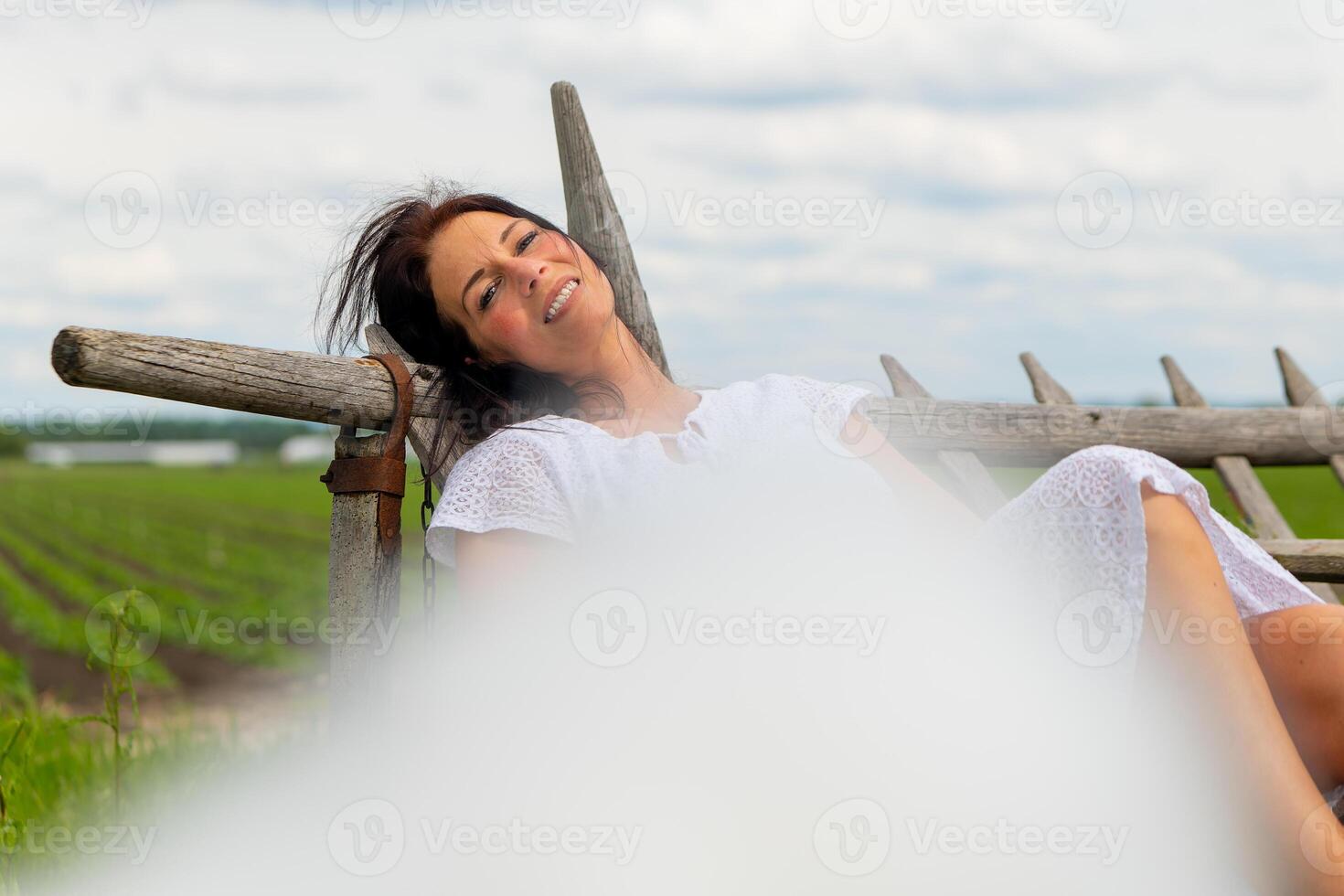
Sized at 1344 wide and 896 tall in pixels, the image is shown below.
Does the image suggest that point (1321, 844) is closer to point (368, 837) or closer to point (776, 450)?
point (776, 450)

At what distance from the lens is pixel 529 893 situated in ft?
6.42

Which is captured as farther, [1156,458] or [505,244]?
[505,244]

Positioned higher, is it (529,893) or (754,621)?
(754,621)

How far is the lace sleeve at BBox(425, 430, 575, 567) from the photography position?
199cm

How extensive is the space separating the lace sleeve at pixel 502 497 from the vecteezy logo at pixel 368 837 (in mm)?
453

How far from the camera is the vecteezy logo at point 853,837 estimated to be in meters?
1.83

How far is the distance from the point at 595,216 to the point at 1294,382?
2676mm

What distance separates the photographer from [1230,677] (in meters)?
1.64

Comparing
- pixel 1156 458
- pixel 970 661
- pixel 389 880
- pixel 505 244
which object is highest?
pixel 505 244

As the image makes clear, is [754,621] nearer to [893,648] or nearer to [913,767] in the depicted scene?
[893,648]

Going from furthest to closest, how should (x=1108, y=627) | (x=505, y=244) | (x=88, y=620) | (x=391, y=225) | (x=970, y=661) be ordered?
(x=88, y=620), (x=391, y=225), (x=505, y=244), (x=970, y=661), (x=1108, y=627)

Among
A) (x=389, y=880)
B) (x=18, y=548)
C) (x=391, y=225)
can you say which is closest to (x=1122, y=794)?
(x=389, y=880)

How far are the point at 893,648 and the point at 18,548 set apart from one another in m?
15.8

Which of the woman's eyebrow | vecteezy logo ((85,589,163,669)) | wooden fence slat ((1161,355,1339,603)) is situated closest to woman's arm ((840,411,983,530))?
the woman's eyebrow
